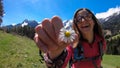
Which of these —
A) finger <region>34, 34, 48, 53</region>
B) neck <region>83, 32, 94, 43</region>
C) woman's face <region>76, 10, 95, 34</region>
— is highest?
woman's face <region>76, 10, 95, 34</region>

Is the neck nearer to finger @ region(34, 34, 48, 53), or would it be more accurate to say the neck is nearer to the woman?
the woman

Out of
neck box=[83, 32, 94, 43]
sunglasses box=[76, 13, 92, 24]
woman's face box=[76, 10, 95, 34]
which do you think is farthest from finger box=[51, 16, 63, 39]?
neck box=[83, 32, 94, 43]

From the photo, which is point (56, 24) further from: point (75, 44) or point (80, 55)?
point (80, 55)

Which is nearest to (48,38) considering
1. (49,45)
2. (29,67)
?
(49,45)

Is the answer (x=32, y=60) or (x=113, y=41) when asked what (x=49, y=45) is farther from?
(x=113, y=41)

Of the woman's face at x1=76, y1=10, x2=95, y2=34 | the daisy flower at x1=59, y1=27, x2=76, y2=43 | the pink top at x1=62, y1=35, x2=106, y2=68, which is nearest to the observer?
the daisy flower at x1=59, y1=27, x2=76, y2=43

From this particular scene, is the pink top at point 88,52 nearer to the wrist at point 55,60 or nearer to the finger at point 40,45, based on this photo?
the wrist at point 55,60

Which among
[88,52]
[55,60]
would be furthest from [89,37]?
[55,60]
